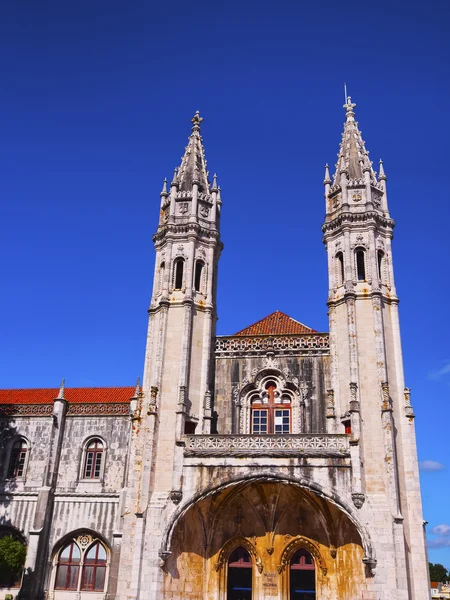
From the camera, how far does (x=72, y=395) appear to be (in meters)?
35.6

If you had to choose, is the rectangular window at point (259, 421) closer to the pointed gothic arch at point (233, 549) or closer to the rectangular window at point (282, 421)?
the rectangular window at point (282, 421)

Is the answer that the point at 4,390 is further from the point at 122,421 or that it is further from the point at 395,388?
the point at 395,388

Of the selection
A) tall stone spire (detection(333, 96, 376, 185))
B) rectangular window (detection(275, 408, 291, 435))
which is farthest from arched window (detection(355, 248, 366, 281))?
rectangular window (detection(275, 408, 291, 435))

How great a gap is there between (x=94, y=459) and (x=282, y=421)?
1050 centimetres

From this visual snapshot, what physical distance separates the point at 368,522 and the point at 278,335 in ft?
31.1

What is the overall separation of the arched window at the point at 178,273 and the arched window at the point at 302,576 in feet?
43.7

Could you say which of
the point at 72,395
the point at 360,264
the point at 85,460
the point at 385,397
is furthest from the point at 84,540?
the point at 360,264

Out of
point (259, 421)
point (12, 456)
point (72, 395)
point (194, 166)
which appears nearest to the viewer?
point (259, 421)

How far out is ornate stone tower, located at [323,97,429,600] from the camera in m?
22.6

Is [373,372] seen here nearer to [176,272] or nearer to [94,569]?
[176,272]

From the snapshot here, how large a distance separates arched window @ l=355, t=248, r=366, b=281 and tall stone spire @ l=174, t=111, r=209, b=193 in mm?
8813

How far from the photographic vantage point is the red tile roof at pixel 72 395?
3430 cm

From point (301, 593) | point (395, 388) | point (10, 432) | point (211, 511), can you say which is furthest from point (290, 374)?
point (10, 432)

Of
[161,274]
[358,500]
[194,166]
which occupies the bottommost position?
[358,500]
